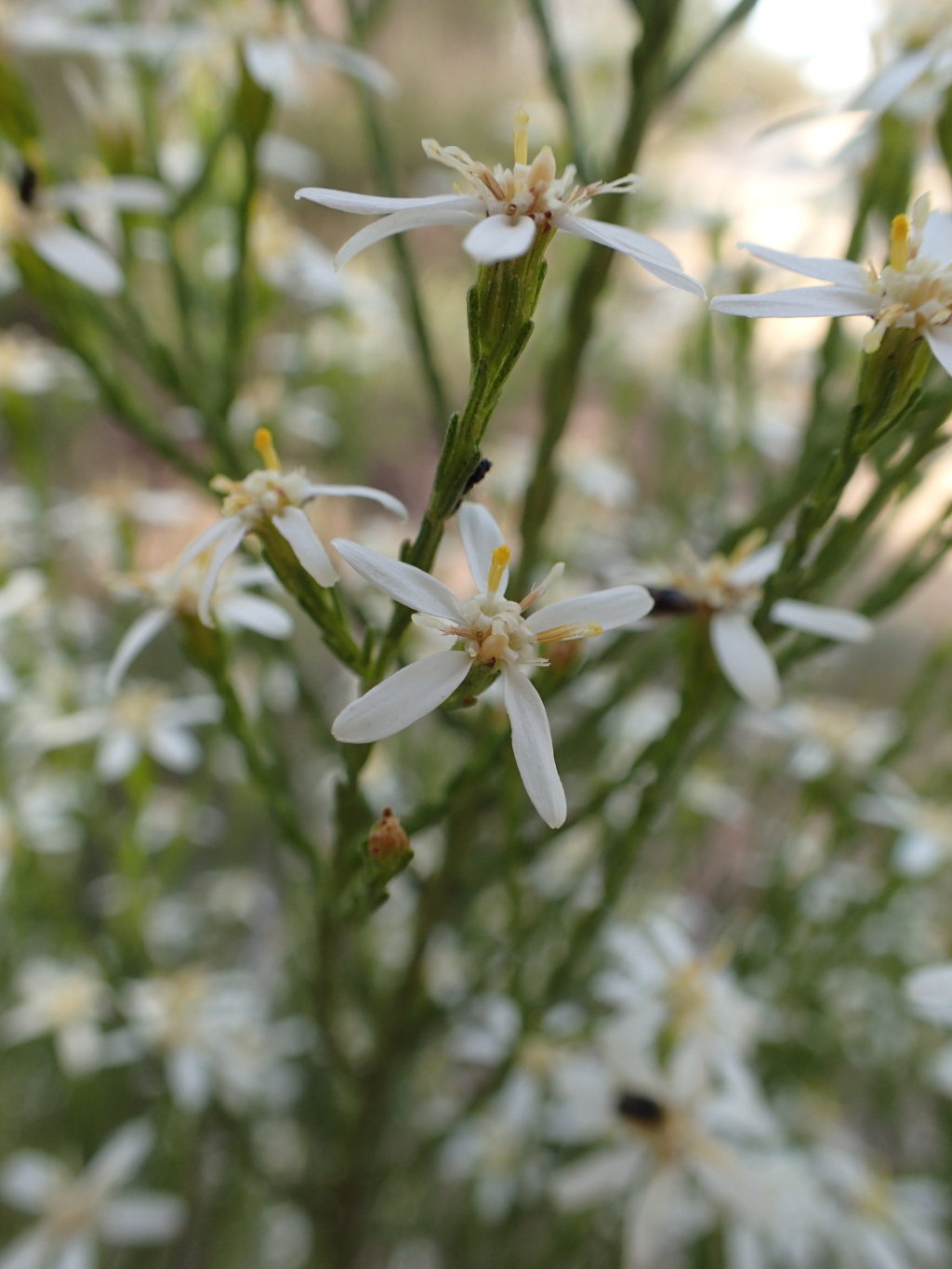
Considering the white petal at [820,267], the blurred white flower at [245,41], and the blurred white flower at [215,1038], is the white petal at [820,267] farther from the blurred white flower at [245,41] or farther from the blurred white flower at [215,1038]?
the blurred white flower at [215,1038]

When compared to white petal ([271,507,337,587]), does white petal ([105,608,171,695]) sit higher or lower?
lower

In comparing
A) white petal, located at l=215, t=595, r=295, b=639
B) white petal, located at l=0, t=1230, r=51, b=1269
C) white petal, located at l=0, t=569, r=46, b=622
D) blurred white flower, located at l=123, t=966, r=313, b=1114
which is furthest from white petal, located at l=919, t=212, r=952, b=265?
white petal, located at l=0, t=1230, r=51, b=1269

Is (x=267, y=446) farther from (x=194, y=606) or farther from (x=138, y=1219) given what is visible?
(x=138, y=1219)

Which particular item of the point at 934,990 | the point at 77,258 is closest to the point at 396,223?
the point at 77,258

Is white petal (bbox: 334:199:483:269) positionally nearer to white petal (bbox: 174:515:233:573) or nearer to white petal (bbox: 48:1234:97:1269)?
white petal (bbox: 174:515:233:573)

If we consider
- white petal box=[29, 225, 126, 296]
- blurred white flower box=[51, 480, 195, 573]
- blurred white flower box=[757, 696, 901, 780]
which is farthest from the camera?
blurred white flower box=[51, 480, 195, 573]

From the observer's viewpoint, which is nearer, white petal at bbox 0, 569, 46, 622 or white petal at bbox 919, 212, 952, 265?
white petal at bbox 919, 212, 952, 265
